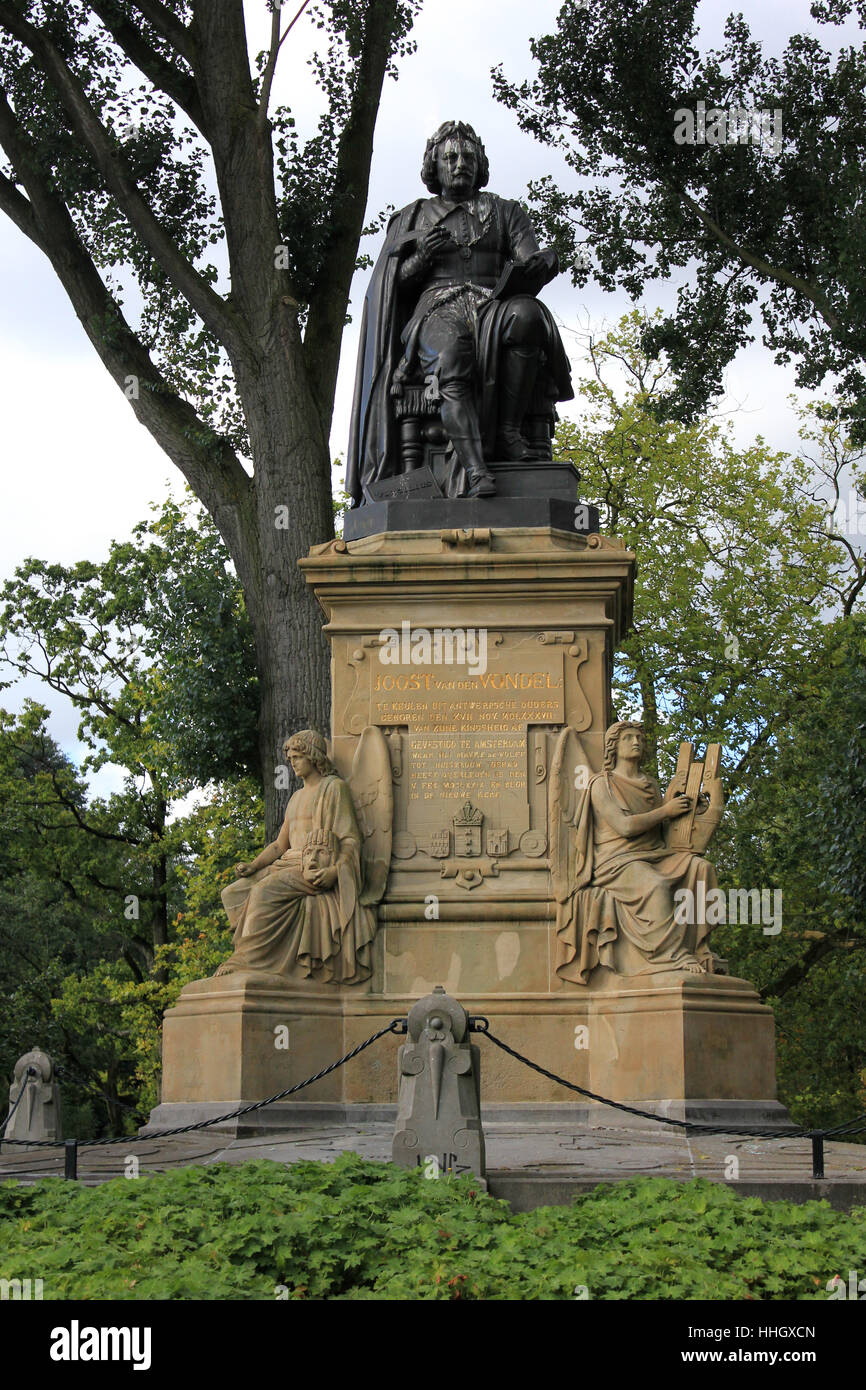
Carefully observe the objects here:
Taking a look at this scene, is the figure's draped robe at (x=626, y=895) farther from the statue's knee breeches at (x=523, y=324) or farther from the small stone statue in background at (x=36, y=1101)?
the small stone statue in background at (x=36, y=1101)

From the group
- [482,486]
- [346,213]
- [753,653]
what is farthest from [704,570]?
[482,486]

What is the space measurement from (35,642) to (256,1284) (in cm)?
2650

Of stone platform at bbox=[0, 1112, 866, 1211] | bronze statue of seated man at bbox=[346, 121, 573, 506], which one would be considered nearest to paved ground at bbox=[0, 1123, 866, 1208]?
stone platform at bbox=[0, 1112, 866, 1211]

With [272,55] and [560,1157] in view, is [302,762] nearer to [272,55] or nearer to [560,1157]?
[560,1157]

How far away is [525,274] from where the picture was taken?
1366cm

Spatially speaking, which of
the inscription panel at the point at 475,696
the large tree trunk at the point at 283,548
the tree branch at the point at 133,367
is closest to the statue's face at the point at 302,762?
the inscription panel at the point at 475,696

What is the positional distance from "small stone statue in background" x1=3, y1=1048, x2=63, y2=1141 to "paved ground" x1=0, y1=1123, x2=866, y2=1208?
3.22 m

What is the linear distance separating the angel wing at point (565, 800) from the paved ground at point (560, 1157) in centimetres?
172

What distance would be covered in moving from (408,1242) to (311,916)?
17.2 feet

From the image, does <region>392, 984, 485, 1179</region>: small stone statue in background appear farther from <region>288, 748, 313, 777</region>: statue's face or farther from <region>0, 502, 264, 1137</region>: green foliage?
<region>0, 502, 264, 1137</region>: green foliage

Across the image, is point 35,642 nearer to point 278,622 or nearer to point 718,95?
point 278,622

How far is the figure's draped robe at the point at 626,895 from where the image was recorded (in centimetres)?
1186

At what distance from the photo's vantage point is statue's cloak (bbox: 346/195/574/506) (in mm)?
13672
